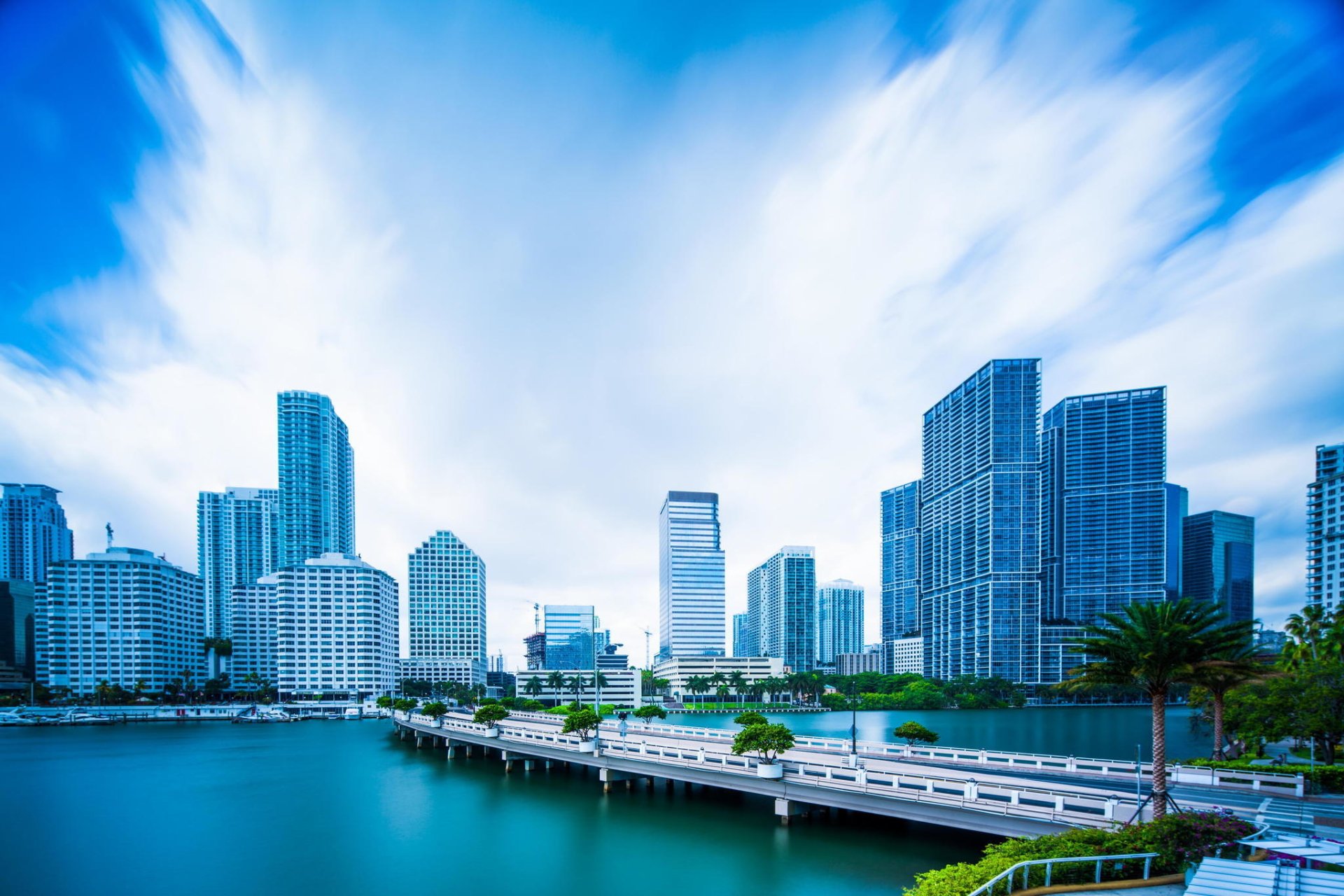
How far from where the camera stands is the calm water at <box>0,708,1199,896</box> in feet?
90.1

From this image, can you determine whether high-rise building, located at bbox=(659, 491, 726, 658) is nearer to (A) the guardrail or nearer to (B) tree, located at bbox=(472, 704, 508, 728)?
(B) tree, located at bbox=(472, 704, 508, 728)

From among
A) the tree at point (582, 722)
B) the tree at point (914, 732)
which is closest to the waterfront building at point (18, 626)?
the tree at point (582, 722)

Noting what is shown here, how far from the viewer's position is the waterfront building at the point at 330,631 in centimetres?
16538

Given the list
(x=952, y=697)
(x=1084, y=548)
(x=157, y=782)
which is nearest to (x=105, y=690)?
(x=157, y=782)

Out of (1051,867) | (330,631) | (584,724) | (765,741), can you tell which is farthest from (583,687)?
(1051,867)

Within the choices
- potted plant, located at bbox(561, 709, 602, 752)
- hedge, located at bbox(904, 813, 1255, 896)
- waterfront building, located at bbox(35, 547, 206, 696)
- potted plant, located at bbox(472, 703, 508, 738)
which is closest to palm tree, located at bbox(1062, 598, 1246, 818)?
hedge, located at bbox(904, 813, 1255, 896)

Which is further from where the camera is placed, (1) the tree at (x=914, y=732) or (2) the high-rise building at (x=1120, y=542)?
(2) the high-rise building at (x=1120, y=542)

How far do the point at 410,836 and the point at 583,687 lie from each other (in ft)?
441

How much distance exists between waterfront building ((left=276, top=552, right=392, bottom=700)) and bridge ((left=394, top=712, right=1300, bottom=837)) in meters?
135

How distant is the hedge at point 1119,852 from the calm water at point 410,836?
11330 mm

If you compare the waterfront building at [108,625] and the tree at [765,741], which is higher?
the tree at [765,741]

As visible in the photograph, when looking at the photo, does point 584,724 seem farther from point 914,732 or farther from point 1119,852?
point 1119,852

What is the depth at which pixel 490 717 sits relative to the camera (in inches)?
2295

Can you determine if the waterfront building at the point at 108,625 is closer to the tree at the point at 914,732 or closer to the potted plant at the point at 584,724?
the potted plant at the point at 584,724
